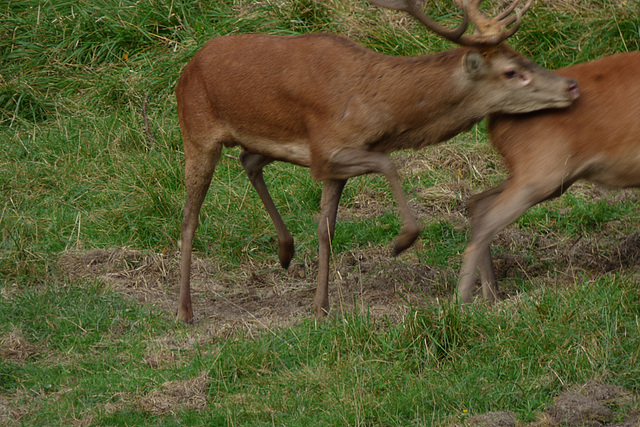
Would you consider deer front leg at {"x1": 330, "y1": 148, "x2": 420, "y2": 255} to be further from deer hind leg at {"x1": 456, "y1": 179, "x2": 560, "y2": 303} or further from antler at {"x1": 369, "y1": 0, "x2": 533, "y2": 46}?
antler at {"x1": 369, "y1": 0, "x2": 533, "y2": 46}

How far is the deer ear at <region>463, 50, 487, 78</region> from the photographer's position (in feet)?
19.2

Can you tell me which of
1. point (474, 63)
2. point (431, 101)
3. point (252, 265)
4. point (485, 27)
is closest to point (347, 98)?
point (431, 101)

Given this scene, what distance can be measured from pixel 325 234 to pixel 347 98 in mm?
936

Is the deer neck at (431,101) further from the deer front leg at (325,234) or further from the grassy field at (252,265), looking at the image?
the grassy field at (252,265)

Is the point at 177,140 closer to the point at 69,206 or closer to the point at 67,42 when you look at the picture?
the point at 69,206

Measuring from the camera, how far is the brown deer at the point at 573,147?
5633mm

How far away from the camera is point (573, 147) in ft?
18.6

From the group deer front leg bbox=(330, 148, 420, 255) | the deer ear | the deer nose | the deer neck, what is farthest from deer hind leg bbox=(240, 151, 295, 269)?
the deer nose

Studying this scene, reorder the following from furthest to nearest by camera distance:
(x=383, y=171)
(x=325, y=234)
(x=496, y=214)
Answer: (x=325, y=234) → (x=383, y=171) → (x=496, y=214)

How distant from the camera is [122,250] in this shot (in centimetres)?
738

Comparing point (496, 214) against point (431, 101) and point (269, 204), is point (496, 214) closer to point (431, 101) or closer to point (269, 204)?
point (431, 101)

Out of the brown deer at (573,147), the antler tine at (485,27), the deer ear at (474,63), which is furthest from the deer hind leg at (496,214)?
the antler tine at (485,27)

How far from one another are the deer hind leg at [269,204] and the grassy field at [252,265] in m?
0.23

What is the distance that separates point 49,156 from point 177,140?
1226mm
